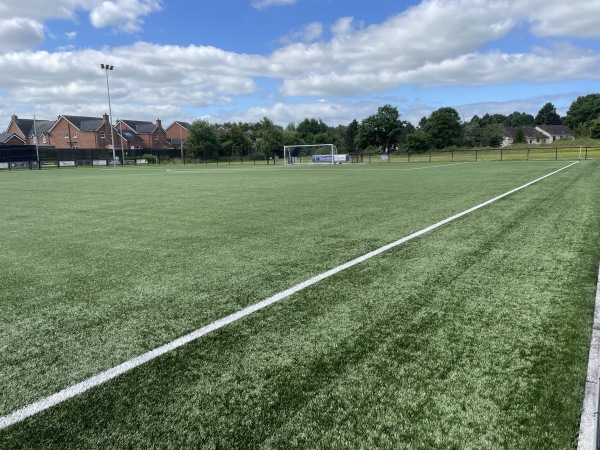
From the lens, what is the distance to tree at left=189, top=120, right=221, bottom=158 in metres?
65.0

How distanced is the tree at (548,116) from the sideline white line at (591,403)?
15067cm

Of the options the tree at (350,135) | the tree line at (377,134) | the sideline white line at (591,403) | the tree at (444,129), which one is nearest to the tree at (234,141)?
the tree line at (377,134)

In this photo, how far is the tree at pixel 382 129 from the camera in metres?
83.6

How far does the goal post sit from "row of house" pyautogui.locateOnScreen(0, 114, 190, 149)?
26961 millimetres

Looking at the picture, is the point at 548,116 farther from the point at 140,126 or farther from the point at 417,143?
the point at 140,126

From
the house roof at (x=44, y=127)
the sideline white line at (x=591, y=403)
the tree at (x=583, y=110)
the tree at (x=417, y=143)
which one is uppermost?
the tree at (x=583, y=110)

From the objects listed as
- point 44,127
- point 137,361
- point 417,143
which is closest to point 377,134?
point 417,143

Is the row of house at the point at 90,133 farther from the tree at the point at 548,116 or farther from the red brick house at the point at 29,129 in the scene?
the tree at the point at 548,116

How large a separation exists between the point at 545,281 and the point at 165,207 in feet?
27.4

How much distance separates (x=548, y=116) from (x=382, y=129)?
79551mm

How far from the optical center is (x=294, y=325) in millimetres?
3076

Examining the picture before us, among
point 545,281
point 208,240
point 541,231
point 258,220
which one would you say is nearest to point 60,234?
point 208,240

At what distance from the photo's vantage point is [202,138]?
65.2m

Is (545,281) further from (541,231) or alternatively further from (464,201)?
(464,201)
